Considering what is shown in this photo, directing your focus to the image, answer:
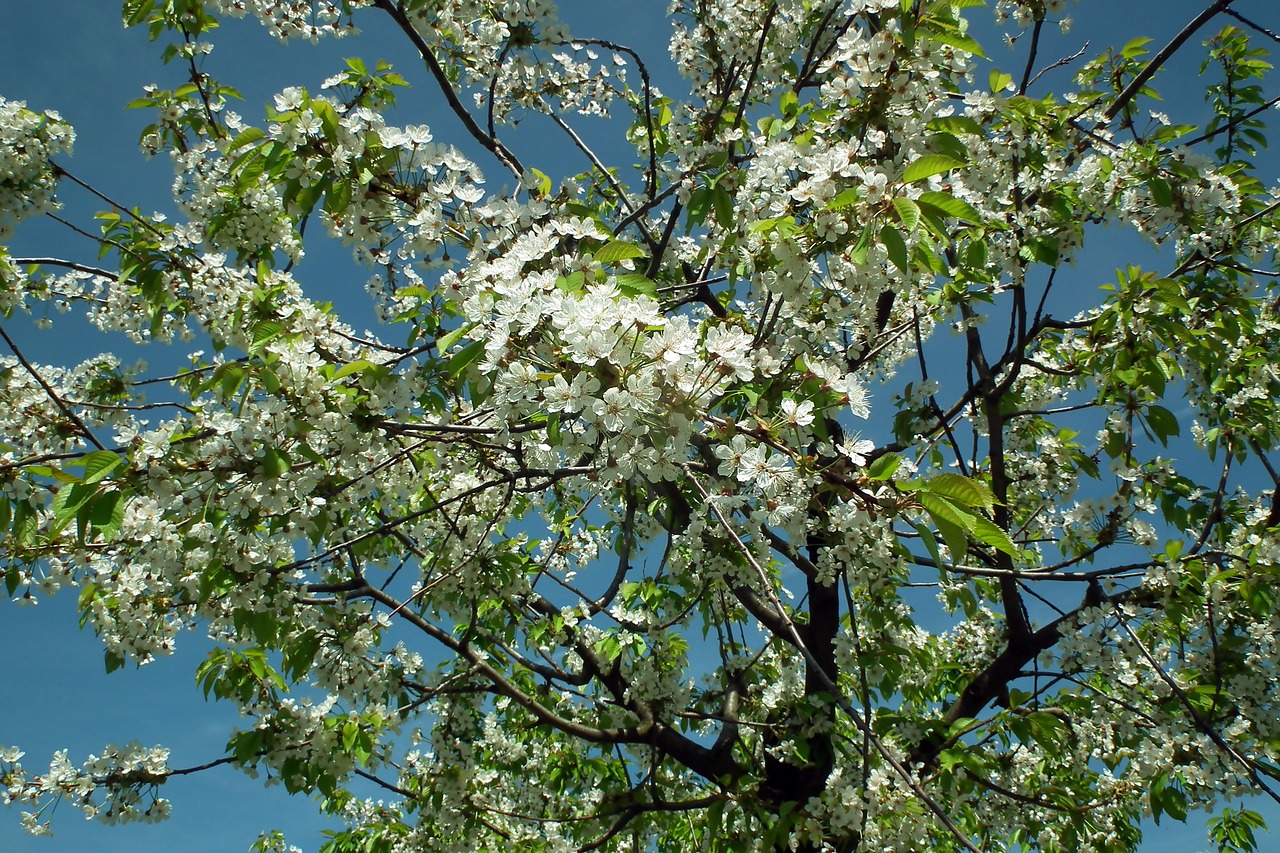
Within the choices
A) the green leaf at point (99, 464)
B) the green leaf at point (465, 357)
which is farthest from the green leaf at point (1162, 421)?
the green leaf at point (99, 464)

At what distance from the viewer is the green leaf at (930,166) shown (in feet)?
7.52

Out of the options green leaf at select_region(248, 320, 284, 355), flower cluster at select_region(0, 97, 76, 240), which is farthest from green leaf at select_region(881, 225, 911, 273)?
flower cluster at select_region(0, 97, 76, 240)

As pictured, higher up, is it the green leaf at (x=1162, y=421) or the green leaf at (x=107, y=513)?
the green leaf at (x=1162, y=421)

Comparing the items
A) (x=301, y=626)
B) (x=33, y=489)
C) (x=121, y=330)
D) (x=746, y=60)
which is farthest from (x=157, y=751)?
(x=746, y=60)

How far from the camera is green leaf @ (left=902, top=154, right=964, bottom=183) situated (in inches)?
90.3

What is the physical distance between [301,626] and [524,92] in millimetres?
3669

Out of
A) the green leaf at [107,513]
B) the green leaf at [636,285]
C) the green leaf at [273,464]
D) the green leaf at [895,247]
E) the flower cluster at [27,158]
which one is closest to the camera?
the green leaf at [895,247]

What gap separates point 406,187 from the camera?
3090 millimetres

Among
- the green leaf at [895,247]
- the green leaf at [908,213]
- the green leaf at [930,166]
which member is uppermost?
the green leaf at [930,166]

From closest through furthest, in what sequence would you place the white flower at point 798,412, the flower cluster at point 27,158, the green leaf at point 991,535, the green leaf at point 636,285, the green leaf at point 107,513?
the green leaf at point 991,535
the white flower at point 798,412
the green leaf at point 636,285
the green leaf at point 107,513
the flower cluster at point 27,158

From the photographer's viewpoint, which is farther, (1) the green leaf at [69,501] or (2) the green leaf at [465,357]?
(1) the green leaf at [69,501]

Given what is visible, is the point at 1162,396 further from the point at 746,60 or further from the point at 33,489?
the point at 33,489

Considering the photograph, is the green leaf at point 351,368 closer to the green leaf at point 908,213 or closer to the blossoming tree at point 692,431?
Result: the blossoming tree at point 692,431

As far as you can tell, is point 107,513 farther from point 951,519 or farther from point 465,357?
point 951,519
